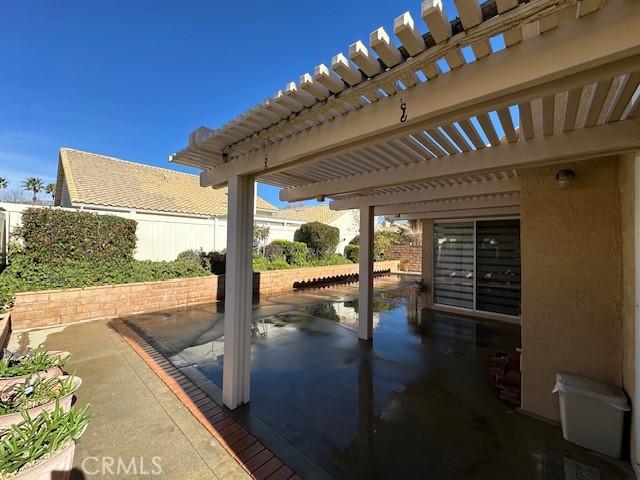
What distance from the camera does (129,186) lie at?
1311cm

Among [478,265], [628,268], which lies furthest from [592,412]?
[478,265]

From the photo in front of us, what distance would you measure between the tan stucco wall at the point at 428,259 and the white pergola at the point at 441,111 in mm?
4358

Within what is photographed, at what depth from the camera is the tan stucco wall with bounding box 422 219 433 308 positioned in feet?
29.8

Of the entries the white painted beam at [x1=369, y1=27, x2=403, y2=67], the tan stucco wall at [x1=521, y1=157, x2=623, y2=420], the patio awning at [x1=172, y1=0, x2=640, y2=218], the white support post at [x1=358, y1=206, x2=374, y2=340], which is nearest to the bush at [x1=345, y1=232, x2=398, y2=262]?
the white support post at [x1=358, y1=206, x2=374, y2=340]

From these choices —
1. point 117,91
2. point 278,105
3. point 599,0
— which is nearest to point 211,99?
point 117,91

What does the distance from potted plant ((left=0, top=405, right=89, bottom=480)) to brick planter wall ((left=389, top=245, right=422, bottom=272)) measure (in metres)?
18.9

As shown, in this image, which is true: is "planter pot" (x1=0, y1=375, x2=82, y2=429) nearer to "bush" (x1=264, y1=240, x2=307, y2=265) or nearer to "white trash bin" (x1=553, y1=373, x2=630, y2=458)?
"white trash bin" (x1=553, y1=373, x2=630, y2=458)

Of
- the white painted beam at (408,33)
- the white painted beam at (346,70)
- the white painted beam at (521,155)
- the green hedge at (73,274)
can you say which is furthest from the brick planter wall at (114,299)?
the white painted beam at (408,33)

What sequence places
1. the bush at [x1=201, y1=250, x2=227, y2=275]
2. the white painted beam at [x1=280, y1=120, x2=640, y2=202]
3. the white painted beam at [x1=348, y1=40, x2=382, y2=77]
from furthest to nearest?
the bush at [x1=201, y1=250, x2=227, y2=275] → the white painted beam at [x1=280, y1=120, x2=640, y2=202] → the white painted beam at [x1=348, y1=40, x2=382, y2=77]

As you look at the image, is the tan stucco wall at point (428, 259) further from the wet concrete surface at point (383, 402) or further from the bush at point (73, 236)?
the bush at point (73, 236)

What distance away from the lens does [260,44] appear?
7746 mm

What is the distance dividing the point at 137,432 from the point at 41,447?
3.81 ft

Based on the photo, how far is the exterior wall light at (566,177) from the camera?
3.18 m

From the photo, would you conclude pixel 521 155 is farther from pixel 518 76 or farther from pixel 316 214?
pixel 316 214
